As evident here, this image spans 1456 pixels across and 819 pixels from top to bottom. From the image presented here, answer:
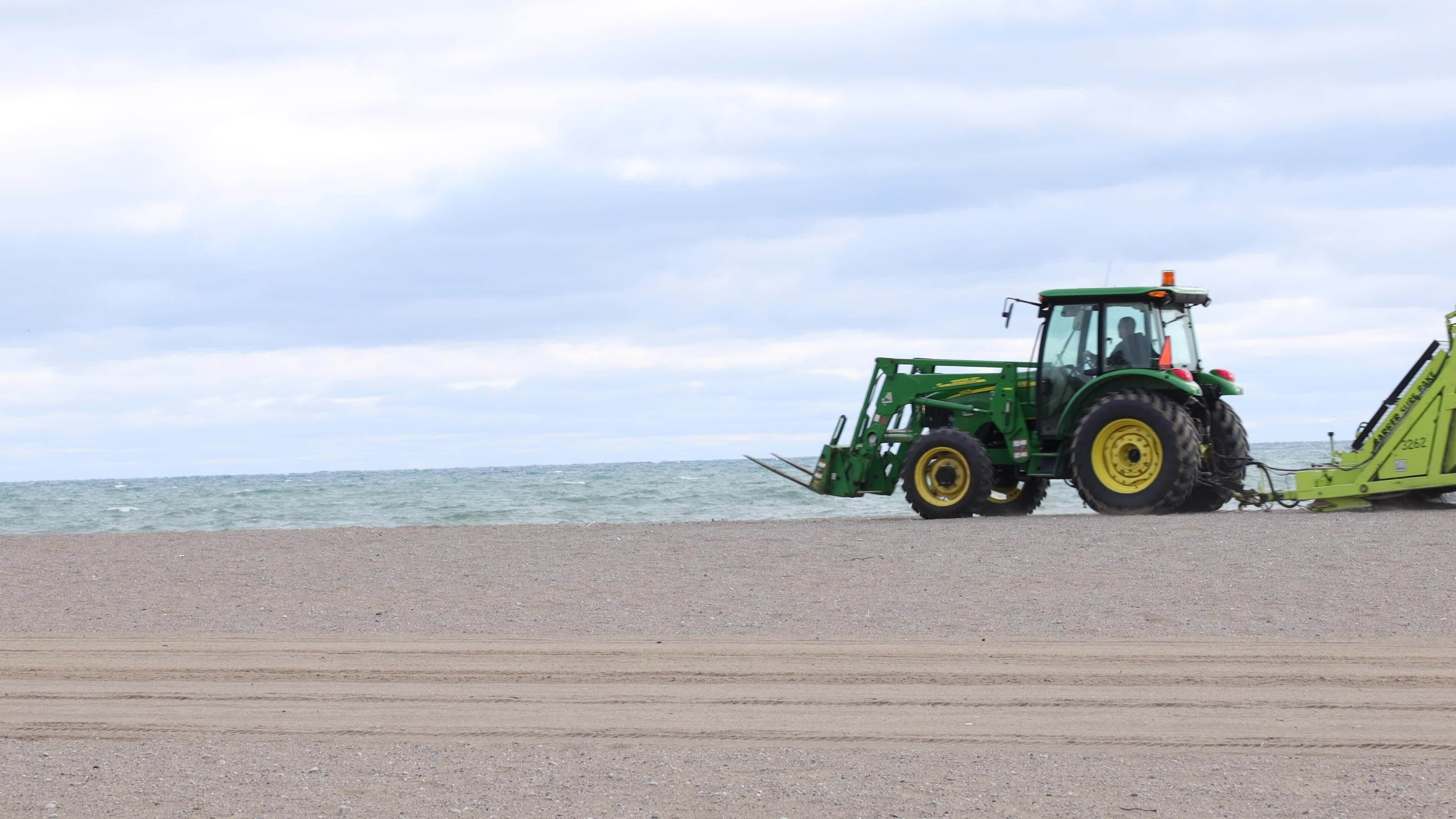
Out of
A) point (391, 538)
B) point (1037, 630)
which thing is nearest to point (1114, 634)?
point (1037, 630)

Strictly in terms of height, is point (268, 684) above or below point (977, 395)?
below

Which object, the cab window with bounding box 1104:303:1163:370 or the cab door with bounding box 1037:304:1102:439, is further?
the cab door with bounding box 1037:304:1102:439

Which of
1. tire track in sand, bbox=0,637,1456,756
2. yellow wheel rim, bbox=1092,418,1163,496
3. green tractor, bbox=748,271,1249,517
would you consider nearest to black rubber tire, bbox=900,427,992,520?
green tractor, bbox=748,271,1249,517

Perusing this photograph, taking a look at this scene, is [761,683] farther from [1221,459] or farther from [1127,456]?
[1221,459]

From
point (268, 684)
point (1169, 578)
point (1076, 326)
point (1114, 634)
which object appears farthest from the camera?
point (1076, 326)

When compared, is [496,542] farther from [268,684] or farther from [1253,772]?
[1253,772]

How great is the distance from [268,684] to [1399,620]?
6.41 meters

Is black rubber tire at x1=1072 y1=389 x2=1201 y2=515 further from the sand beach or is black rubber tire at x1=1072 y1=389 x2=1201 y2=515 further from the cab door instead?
the sand beach

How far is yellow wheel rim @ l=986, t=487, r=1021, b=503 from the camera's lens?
57.0 feet

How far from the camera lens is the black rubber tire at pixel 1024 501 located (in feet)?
56.4

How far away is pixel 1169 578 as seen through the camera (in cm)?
1021

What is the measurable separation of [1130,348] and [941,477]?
2.55 m

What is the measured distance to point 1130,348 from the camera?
15.8 m

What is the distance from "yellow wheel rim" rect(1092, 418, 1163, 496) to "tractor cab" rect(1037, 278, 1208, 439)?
20.8 inches
